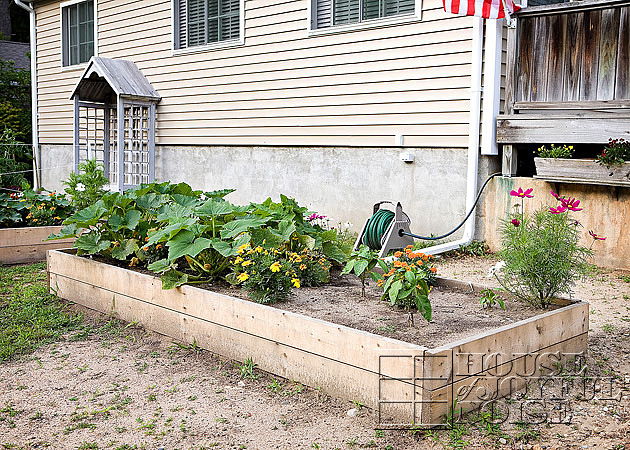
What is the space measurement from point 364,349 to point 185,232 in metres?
1.67

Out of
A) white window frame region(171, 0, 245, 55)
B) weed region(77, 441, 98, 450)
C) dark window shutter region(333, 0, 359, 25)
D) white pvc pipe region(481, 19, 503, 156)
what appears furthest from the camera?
white window frame region(171, 0, 245, 55)

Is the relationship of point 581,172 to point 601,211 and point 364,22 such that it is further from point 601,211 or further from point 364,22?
point 364,22

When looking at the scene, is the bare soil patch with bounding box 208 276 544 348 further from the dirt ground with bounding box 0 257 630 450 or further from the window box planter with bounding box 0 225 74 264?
the window box planter with bounding box 0 225 74 264

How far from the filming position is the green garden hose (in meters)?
6.20

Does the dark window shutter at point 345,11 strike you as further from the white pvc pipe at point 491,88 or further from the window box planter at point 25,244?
the window box planter at point 25,244

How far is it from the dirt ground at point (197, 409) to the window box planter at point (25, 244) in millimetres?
3067

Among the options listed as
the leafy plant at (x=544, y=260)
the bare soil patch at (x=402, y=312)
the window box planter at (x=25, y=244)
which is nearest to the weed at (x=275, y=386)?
the bare soil patch at (x=402, y=312)

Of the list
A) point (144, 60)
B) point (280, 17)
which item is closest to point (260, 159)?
point (280, 17)

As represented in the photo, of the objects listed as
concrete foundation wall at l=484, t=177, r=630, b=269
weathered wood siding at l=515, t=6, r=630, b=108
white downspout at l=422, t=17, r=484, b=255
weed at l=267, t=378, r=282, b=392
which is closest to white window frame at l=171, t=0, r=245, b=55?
white downspout at l=422, t=17, r=484, b=255

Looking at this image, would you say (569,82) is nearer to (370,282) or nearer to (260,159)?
(370,282)

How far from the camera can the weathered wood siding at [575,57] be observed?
19.8ft

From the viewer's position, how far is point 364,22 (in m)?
8.20

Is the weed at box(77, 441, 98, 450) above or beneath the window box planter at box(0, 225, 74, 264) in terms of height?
beneath

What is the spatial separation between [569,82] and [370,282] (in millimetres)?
3270
